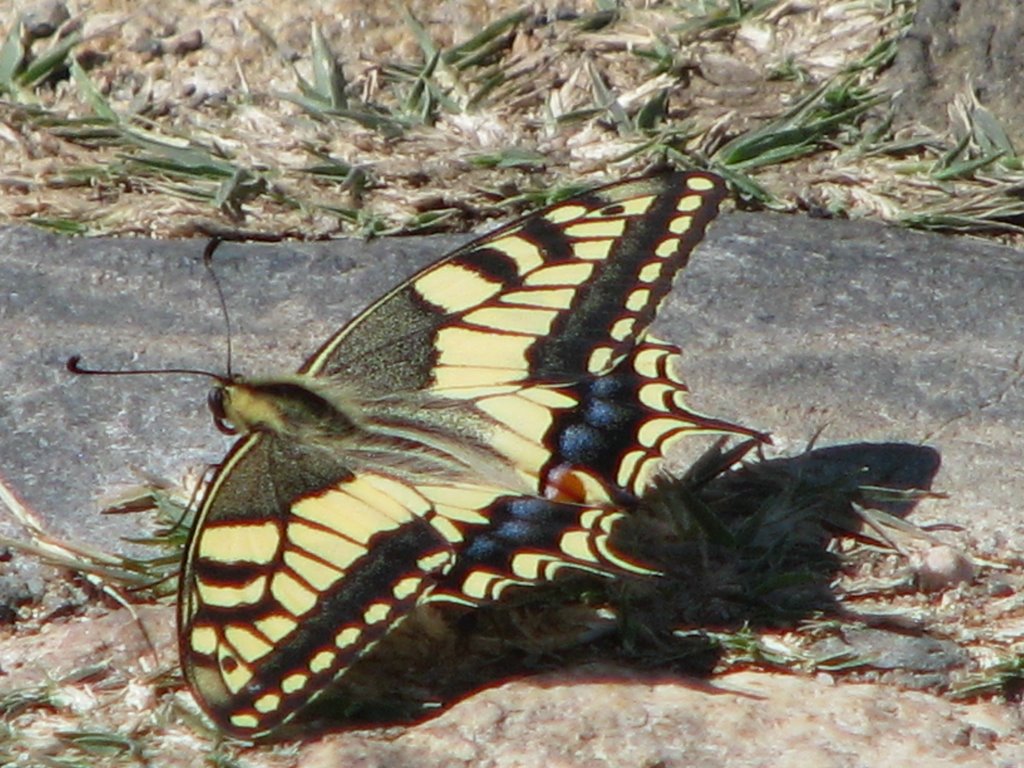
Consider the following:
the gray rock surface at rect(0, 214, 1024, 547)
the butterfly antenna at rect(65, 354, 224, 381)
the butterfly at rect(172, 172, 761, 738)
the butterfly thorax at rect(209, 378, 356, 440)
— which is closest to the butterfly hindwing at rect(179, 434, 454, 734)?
the butterfly at rect(172, 172, 761, 738)

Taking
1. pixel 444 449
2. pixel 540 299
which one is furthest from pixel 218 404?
pixel 540 299

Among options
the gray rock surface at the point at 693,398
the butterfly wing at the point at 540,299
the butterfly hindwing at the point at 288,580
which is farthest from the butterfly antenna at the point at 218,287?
the butterfly hindwing at the point at 288,580

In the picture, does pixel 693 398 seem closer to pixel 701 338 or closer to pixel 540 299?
pixel 701 338

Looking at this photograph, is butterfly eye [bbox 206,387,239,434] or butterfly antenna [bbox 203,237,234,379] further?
butterfly antenna [bbox 203,237,234,379]

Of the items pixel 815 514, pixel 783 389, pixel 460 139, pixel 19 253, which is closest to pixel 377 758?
pixel 815 514

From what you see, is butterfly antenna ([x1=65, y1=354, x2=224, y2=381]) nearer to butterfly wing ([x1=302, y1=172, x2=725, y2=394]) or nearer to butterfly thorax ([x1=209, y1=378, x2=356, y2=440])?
butterfly thorax ([x1=209, y1=378, x2=356, y2=440])

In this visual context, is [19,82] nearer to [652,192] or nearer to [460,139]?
[460,139]

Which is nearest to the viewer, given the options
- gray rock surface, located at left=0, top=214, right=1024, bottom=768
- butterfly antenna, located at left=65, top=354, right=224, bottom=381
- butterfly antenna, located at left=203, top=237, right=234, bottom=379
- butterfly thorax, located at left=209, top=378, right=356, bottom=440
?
gray rock surface, located at left=0, top=214, right=1024, bottom=768

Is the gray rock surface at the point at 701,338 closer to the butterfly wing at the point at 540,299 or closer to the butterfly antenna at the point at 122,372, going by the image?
the butterfly antenna at the point at 122,372
